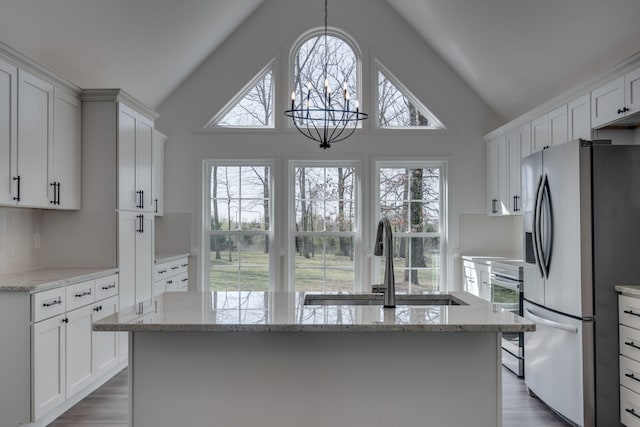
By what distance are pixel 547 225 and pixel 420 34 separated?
3.05 m

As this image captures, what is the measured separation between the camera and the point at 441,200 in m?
5.39

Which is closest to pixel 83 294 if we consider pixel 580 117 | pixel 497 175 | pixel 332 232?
pixel 332 232

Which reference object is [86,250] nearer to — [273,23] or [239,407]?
[239,407]

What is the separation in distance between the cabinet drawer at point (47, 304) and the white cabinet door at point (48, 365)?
0.12 ft

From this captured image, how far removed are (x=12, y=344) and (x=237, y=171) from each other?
3.07 metres

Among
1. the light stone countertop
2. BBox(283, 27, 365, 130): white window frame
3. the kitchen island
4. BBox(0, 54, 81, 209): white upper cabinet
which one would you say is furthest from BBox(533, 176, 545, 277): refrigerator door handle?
BBox(0, 54, 81, 209): white upper cabinet

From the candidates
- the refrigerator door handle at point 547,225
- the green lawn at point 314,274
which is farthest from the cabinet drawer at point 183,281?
the refrigerator door handle at point 547,225

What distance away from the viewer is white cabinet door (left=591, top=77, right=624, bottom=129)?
2.97 meters

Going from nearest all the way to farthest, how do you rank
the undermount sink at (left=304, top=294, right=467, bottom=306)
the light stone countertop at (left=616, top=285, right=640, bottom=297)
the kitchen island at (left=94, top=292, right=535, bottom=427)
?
the kitchen island at (left=94, top=292, right=535, bottom=427) < the undermount sink at (left=304, top=294, right=467, bottom=306) < the light stone countertop at (left=616, top=285, right=640, bottom=297)

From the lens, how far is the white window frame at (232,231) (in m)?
5.32

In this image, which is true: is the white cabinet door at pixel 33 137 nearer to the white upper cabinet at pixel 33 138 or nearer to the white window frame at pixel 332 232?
the white upper cabinet at pixel 33 138

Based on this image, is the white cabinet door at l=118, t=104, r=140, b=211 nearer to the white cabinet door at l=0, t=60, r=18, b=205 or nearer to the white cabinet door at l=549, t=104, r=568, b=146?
the white cabinet door at l=0, t=60, r=18, b=205

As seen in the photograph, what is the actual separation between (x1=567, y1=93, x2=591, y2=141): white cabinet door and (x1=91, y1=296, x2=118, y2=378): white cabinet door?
3761mm

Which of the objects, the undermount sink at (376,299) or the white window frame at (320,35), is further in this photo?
the white window frame at (320,35)
